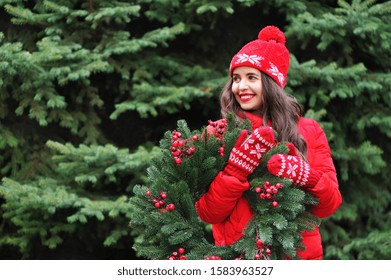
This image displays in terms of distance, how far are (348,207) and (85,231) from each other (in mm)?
2406

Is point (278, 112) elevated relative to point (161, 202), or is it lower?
elevated

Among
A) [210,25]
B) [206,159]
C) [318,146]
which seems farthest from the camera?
[210,25]

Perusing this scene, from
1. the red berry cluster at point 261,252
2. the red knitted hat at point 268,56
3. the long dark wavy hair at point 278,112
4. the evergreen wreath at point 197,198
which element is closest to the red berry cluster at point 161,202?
the evergreen wreath at point 197,198

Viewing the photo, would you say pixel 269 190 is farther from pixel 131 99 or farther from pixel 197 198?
pixel 131 99

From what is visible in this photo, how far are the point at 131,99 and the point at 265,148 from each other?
267 centimetres

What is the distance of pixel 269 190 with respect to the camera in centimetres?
256

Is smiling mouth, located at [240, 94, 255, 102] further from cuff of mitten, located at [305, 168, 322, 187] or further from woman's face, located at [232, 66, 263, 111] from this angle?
cuff of mitten, located at [305, 168, 322, 187]

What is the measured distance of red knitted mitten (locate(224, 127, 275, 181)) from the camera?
2.59 metres

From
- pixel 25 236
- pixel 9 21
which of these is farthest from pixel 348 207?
pixel 9 21

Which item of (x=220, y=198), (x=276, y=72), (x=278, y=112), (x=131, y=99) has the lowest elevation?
(x=131, y=99)

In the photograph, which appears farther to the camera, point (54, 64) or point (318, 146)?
point (54, 64)

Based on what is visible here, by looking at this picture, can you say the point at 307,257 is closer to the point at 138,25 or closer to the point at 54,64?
the point at 54,64

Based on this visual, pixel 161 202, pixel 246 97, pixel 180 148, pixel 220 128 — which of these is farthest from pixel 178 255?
pixel 246 97

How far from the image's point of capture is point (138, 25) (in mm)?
5551
